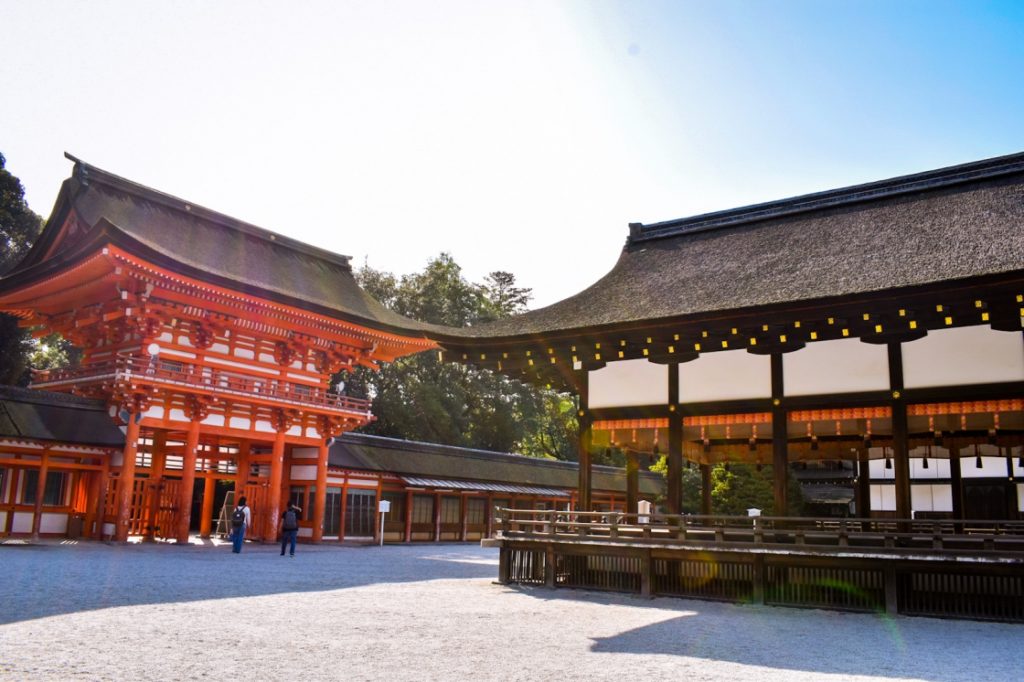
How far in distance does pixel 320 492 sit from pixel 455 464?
341 inches

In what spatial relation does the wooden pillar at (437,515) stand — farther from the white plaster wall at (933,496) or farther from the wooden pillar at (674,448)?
the wooden pillar at (674,448)

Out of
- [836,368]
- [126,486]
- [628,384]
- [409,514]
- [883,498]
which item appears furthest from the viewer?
[409,514]

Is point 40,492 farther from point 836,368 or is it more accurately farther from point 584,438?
point 836,368

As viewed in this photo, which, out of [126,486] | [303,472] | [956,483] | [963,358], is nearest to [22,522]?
[126,486]

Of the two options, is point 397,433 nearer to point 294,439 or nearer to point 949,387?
point 294,439

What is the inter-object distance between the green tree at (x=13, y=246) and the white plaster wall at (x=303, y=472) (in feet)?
53.4

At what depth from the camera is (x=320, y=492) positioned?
26.2 metres

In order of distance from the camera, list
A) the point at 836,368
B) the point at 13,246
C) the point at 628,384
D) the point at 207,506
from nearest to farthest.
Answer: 1. the point at 836,368
2. the point at 628,384
3. the point at 207,506
4. the point at 13,246

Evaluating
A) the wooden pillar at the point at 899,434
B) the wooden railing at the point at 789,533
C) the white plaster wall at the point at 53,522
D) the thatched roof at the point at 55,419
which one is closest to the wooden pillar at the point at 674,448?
the wooden railing at the point at 789,533

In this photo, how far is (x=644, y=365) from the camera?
15.4 meters

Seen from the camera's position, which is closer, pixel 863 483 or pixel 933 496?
pixel 863 483

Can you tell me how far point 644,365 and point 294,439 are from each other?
14.1 m

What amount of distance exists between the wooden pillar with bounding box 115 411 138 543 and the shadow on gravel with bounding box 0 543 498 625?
100 cm

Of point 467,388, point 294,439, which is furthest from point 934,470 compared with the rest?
point 467,388
